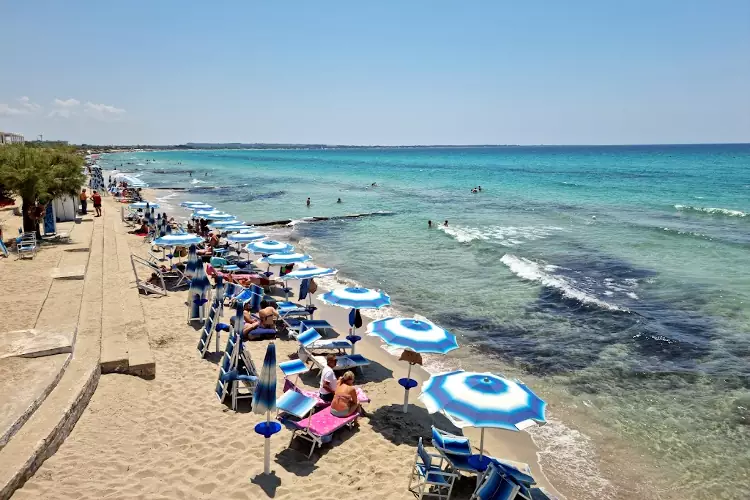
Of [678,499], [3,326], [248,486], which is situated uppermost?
[3,326]

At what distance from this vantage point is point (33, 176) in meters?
17.0

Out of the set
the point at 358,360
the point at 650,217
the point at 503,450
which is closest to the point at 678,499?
the point at 503,450

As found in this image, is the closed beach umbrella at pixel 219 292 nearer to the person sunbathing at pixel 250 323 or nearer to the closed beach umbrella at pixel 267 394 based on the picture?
the person sunbathing at pixel 250 323

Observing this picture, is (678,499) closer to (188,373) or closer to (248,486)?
(248,486)

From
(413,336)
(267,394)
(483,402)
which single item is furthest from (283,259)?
(483,402)

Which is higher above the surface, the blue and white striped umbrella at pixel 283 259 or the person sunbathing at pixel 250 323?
the blue and white striped umbrella at pixel 283 259

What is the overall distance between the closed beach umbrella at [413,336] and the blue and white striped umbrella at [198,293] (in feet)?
16.8

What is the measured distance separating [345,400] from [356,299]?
2405 millimetres

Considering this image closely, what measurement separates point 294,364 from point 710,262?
19.9 meters

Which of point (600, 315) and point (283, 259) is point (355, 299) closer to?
point (283, 259)

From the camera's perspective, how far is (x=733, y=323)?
534 inches

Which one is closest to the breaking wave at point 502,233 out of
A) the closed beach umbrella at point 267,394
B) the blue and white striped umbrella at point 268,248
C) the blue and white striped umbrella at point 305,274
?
the blue and white striped umbrella at point 268,248

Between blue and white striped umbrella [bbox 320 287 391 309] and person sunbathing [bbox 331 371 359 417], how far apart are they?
6.15 feet

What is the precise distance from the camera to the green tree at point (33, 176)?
658 inches
